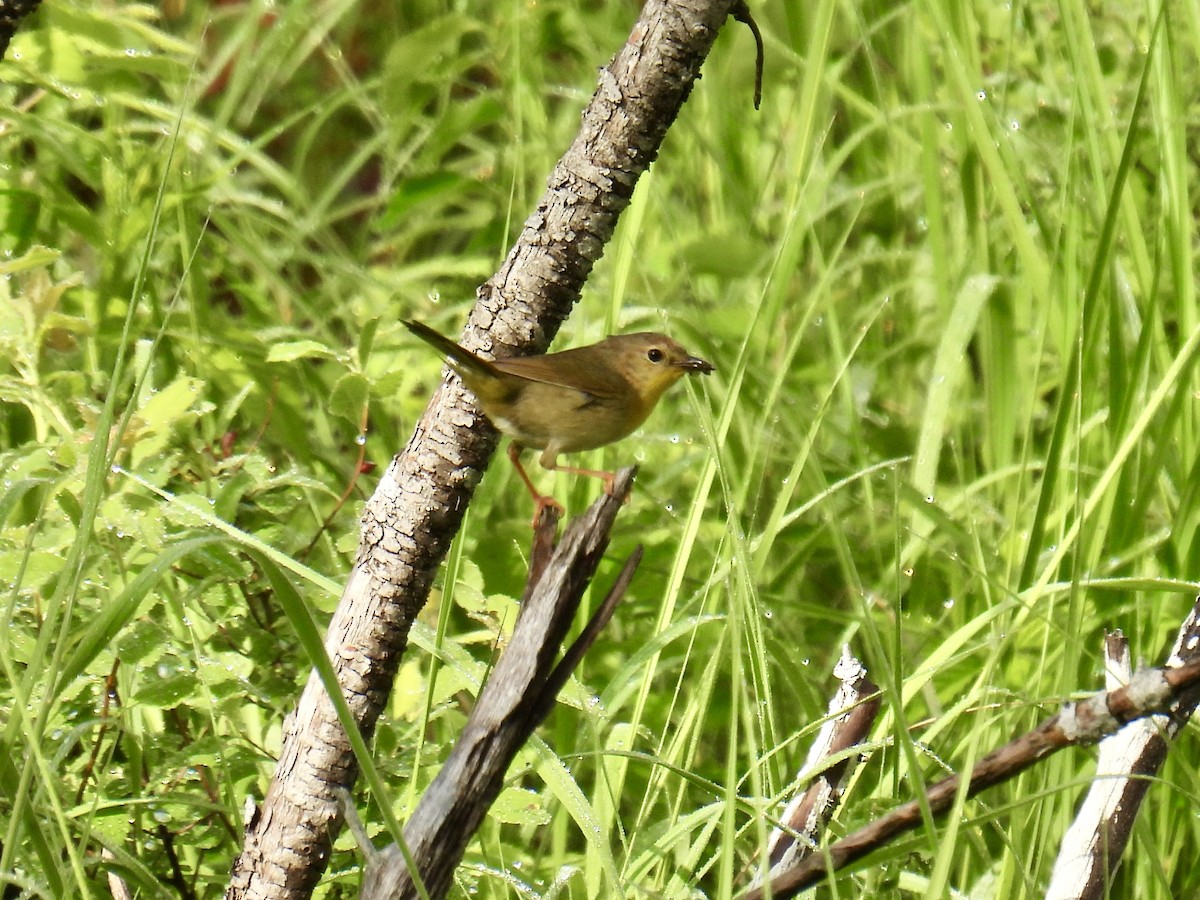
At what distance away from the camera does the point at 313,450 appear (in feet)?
10.2

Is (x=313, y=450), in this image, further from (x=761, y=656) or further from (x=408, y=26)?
(x=408, y=26)

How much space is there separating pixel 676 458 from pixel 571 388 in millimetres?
1186

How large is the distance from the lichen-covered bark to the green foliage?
0.19 meters

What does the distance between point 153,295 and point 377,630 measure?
151 cm

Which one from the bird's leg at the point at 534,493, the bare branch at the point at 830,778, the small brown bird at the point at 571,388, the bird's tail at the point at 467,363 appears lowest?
the bare branch at the point at 830,778

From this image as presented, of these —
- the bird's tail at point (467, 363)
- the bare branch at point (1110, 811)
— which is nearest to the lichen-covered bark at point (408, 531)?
the bird's tail at point (467, 363)

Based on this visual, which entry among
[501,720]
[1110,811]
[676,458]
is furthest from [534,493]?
[676,458]

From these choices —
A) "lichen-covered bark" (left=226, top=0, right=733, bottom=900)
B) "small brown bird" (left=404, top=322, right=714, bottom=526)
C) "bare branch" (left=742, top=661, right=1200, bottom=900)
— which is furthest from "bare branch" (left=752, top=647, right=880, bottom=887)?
"lichen-covered bark" (left=226, top=0, right=733, bottom=900)

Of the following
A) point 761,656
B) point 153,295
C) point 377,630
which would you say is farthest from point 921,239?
point 377,630

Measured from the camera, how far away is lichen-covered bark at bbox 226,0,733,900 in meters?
1.60

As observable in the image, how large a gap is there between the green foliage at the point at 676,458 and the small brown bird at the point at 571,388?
0.12 m

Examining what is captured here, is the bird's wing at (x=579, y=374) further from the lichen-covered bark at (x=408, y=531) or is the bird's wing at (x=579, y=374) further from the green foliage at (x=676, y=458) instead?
the lichen-covered bark at (x=408, y=531)

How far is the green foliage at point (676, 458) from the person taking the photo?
1.90 metres

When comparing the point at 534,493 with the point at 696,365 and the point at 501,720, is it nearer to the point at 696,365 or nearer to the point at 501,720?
the point at 696,365
